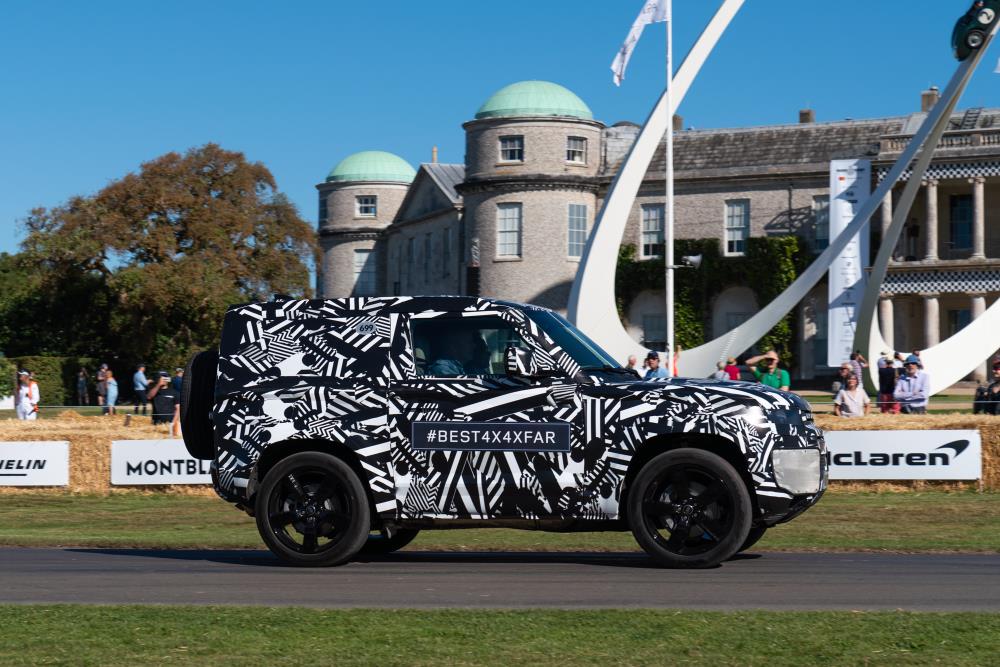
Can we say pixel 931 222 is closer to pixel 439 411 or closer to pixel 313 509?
pixel 439 411

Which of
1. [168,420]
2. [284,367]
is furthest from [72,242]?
[284,367]

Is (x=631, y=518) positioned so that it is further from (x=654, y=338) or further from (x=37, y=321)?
(x=37, y=321)

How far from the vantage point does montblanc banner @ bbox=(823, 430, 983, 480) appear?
63.8 feet

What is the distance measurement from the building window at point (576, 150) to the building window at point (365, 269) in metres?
20.1

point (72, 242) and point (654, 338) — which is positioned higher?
point (72, 242)

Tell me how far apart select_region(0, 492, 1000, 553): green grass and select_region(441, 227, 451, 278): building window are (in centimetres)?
4575

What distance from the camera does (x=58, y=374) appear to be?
61281 millimetres

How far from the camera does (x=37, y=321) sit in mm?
66000

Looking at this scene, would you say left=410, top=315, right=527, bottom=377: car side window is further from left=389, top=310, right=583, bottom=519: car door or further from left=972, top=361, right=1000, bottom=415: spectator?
left=972, top=361, right=1000, bottom=415: spectator

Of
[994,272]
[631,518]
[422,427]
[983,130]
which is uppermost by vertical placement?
[983,130]

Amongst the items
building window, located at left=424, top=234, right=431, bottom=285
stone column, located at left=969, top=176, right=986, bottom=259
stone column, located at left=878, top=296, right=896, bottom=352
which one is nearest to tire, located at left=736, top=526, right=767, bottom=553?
stone column, located at left=878, top=296, right=896, bottom=352

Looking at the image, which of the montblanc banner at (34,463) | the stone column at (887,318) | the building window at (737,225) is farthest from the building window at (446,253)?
the montblanc banner at (34,463)

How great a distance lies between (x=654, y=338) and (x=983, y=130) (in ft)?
50.7

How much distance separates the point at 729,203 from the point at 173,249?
23181 mm
